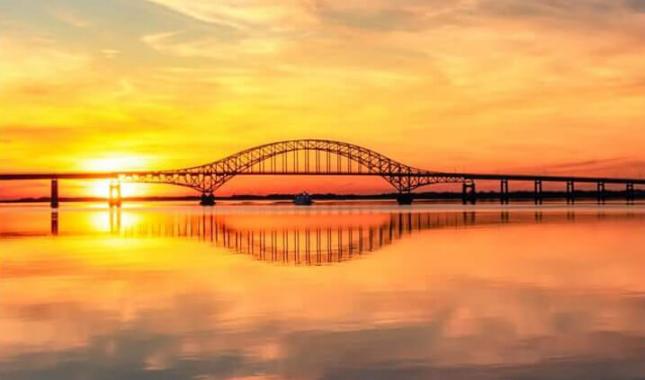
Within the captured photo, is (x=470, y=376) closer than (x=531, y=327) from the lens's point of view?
Yes

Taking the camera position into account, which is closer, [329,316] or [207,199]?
[329,316]

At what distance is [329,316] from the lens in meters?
17.5

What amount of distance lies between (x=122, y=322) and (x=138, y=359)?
4.01 meters

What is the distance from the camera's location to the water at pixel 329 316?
41.6ft

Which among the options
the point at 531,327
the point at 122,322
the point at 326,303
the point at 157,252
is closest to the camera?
the point at 531,327

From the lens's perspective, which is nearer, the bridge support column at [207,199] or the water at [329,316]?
the water at [329,316]

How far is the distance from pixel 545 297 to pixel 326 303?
5.05m

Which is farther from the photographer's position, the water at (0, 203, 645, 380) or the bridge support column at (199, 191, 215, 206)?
the bridge support column at (199, 191, 215, 206)

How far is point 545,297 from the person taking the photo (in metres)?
20.0

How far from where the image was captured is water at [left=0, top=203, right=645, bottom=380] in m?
12.7

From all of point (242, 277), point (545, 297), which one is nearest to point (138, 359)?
point (545, 297)

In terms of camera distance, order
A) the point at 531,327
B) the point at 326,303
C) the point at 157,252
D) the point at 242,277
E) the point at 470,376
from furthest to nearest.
Answer: the point at 157,252, the point at 242,277, the point at 326,303, the point at 531,327, the point at 470,376

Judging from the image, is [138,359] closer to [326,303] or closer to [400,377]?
[400,377]

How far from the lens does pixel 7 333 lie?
16000mm
